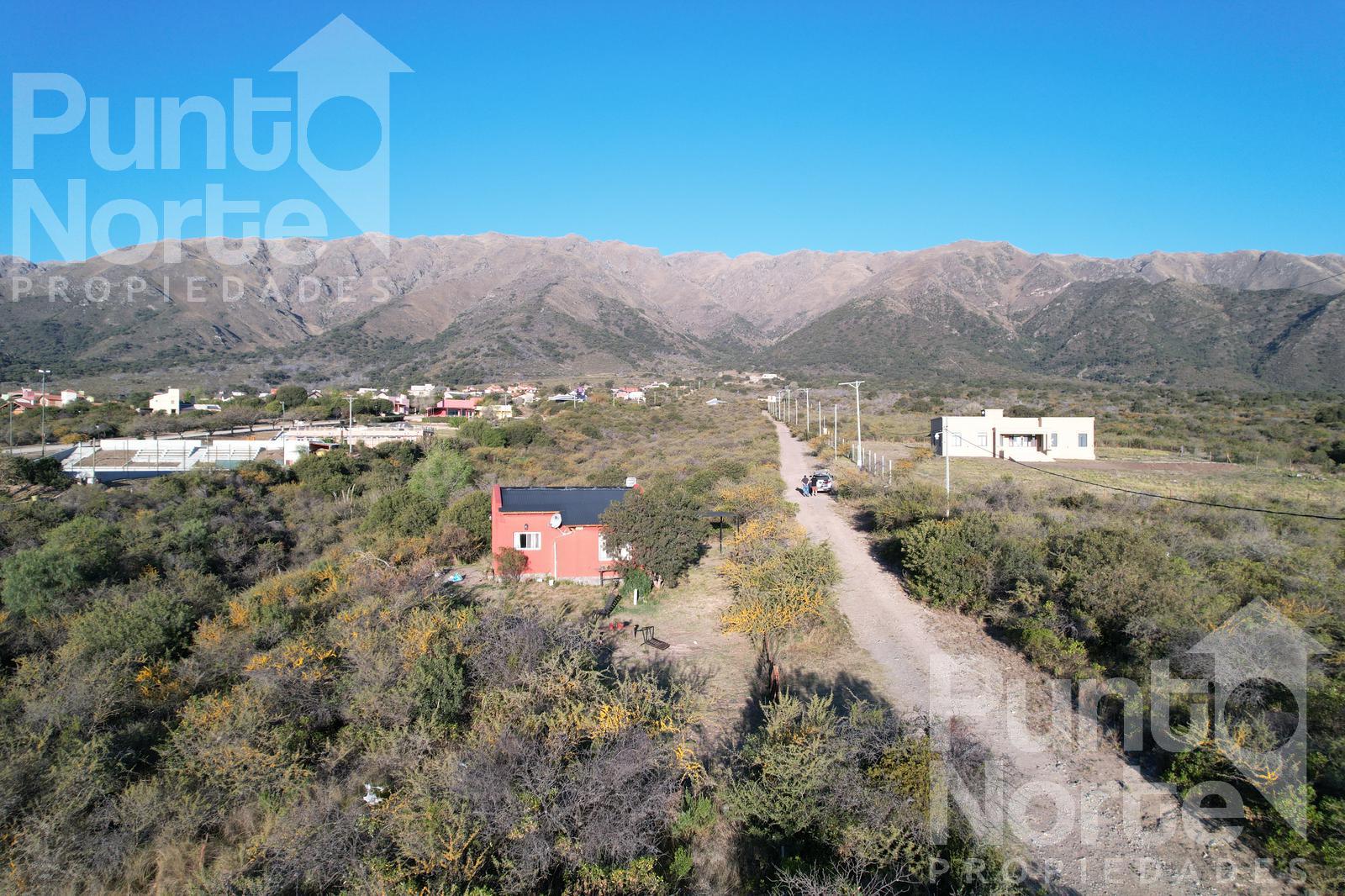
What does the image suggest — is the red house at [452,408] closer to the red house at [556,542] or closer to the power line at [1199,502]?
the red house at [556,542]

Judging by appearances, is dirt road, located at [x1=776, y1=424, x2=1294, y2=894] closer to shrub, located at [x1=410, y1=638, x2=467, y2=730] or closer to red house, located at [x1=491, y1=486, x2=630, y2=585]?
shrub, located at [x1=410, y1=638, x2=467, y2=730]

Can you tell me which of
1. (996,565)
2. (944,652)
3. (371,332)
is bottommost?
(944,652)

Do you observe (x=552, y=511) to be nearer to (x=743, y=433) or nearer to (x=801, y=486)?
(x=801, y=486)

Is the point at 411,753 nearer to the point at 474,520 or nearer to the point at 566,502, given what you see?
the point at 566,502

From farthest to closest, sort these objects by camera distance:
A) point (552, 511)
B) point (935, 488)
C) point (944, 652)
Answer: point (935, 488) → point (552, 511) → point (944, 652)

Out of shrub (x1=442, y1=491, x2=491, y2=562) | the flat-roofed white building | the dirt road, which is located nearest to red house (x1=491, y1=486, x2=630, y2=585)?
shrub (x1=442, y1=491, x2=491, y2=562)

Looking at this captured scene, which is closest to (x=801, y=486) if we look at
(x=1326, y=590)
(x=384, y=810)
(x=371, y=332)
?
(x=1326, y=590)

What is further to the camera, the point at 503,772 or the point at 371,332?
the point at 371,332
